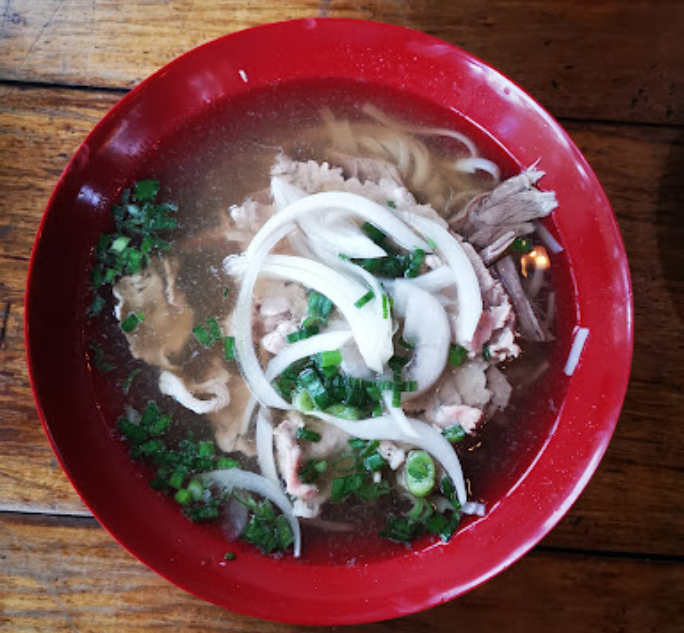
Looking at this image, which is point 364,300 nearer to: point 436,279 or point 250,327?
point 436,279

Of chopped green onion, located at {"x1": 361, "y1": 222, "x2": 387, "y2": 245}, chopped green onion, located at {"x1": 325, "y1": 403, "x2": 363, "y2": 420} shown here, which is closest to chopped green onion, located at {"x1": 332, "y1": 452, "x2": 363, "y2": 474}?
chopped green onion, located at {"x1": 325, "y1": 403, "x2": 363, "y2": 420}

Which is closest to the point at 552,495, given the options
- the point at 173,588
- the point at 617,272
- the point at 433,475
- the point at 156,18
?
the point at 433,475

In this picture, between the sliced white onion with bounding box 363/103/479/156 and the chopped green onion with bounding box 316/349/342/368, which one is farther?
the sliced white onion with bounding box 363/103/479/156

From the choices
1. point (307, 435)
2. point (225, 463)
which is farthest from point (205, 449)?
point (307, 435)

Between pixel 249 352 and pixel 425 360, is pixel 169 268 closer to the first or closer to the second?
pixel 249 352

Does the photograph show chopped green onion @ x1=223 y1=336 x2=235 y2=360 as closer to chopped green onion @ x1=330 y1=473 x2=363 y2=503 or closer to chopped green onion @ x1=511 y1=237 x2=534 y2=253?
chopped green onion @ x1=330 y1=473 x2=363 y2=503

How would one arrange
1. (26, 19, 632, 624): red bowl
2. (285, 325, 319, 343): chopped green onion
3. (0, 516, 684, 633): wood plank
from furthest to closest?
(0, 516, 684, 633): wood plank, (285, 325, 319, 343): chopped green onion, (26, 19, 632, 624): red bowl
